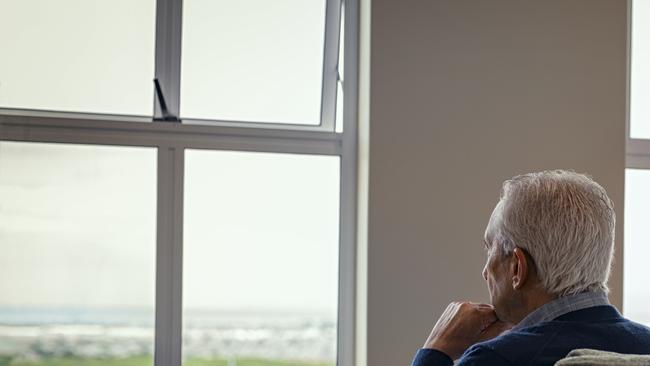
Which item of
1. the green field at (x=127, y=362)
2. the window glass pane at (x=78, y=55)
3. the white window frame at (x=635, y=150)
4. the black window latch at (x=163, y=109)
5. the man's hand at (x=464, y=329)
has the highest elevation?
the window glass pane at (x=78, y=55)

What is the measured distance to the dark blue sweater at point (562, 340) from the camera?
69.1 inches

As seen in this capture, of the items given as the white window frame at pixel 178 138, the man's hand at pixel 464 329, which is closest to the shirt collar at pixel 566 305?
the man's hand at pixel 464 329

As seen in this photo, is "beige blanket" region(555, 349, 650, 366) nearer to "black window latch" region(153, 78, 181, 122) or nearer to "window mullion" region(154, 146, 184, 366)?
"window mullion" region(154, 146, 184, 366)

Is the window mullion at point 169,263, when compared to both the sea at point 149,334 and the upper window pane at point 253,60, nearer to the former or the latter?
the sea at point 149,334

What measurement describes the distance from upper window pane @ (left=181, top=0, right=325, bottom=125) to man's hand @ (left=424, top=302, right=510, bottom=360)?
1280 mm

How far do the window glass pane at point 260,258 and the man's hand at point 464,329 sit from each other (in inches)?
42.2

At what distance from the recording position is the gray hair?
1855mm

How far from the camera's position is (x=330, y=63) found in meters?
3.22

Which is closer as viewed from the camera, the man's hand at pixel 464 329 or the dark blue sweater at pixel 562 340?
the dark blue sweater at pixel 562 340

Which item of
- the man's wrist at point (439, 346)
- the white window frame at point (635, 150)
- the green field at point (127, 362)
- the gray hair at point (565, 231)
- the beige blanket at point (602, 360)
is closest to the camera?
the beige blanket at point (602, 360)

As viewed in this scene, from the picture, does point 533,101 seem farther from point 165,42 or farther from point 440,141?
point 165,42

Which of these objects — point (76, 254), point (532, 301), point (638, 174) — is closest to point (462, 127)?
point (638, 174)

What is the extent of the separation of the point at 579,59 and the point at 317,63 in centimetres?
93

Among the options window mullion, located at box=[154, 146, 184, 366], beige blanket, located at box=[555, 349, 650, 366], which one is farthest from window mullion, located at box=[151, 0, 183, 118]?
beige blanket, located at box=[555, 349, 650, 366]
